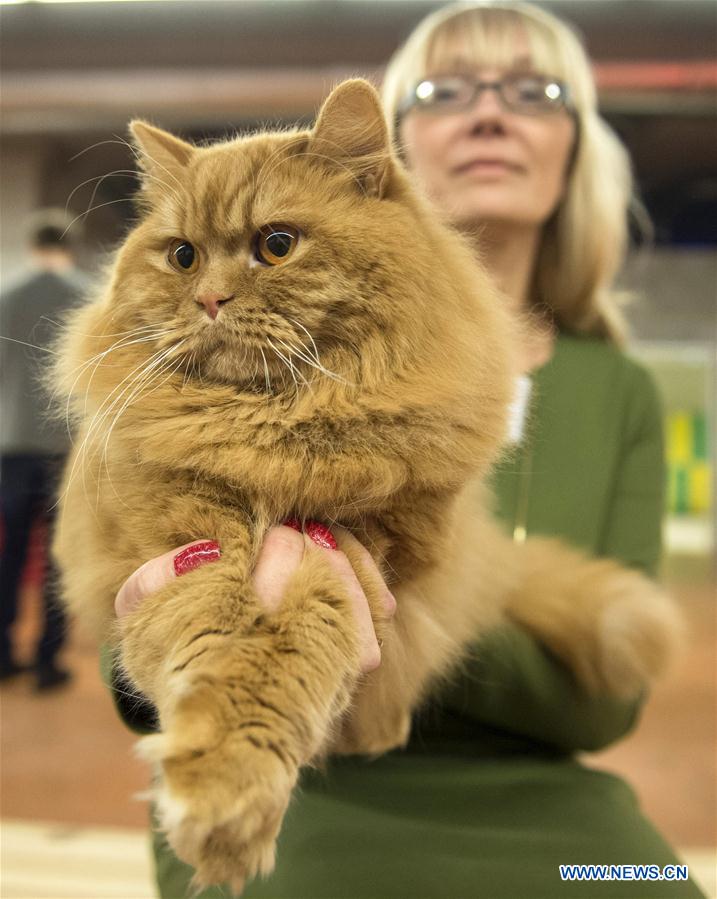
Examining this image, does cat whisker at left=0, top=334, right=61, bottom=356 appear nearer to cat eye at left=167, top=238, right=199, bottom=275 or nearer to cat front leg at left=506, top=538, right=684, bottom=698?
cat eye at left=167, top=238, right=199, bottom=275

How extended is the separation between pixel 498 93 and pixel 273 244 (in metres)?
0.79

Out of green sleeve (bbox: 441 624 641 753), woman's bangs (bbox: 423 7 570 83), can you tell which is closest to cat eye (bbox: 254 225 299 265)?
green sleeve (bbox: 441 624 641 753)

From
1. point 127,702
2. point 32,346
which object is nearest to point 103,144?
point 32,346

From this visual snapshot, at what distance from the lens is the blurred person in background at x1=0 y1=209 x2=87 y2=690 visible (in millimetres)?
1081

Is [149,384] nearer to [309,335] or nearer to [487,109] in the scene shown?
[309,335]

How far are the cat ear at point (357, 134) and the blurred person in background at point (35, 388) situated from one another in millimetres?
464

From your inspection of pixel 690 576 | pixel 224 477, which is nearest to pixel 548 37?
pixel 224 477

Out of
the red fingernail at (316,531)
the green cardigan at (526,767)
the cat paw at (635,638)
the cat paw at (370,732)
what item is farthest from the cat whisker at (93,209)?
the cat paw at (635,638)

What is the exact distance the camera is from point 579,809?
1.13 metres

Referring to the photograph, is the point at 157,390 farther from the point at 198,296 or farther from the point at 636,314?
the point at 636,314

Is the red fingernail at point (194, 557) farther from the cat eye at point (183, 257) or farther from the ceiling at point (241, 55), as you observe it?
the ceiling at point (241, 55)

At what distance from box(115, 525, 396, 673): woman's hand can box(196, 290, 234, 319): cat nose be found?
24 centimetres

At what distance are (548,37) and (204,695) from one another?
4.53 feet

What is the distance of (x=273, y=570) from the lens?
715 millimetres
